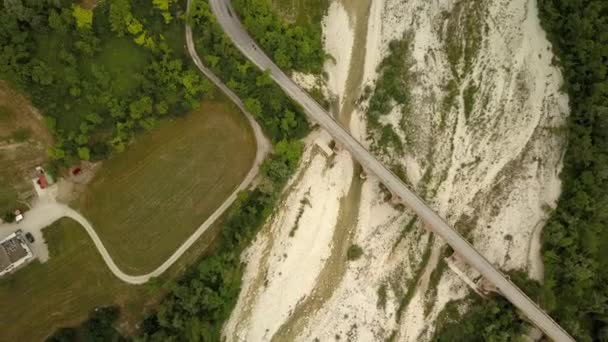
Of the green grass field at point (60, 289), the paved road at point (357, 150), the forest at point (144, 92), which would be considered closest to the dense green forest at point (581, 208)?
the paved road at point (357, 150)

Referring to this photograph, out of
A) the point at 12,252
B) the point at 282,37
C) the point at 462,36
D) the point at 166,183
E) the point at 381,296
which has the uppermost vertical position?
the point at 462,36

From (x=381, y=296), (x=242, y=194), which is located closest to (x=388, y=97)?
(x=242, y=194)

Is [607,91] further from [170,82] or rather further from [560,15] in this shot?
[170,82]

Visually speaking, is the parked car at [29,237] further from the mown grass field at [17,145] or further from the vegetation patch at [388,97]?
the vegetation patch at [388,97]

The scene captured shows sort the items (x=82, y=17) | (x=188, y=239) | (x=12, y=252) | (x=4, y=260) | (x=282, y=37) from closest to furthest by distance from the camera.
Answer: (x=4, y=260), (x=12, y=252), (x=82, y=17), (x=188, y=239), (x=282, y=37)

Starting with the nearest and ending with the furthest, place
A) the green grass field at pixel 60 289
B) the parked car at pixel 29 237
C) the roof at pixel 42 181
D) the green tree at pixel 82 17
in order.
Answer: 1. the green grass field at pixel 60 289
2. the green tree at pixel 82 17
3. the parked car at pixel 29 237
4. the roof at pixel 42 181

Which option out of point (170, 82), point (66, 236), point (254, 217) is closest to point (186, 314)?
point (254, 217)

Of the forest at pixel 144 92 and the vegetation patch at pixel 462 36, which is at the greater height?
the vegetation patch at pixel 462 36

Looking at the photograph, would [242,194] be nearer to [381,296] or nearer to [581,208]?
[381,296]
